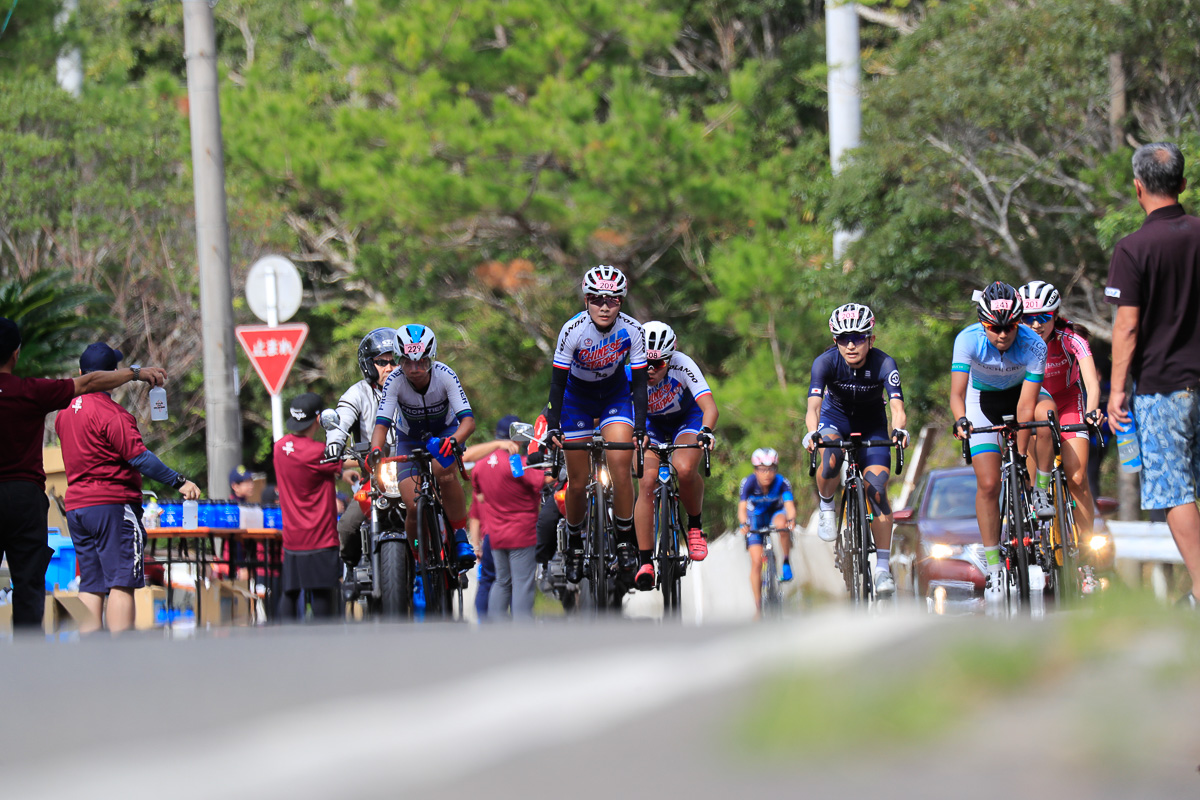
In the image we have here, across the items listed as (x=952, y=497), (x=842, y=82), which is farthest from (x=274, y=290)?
(x=842, y=82)

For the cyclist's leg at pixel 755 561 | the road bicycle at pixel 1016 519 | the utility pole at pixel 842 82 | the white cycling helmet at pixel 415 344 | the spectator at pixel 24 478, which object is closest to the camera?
the spectator at pixel 24 478

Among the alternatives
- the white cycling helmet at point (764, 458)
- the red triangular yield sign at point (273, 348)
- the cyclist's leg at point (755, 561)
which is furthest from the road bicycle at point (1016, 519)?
the white cycling helmet at point (764, 458)

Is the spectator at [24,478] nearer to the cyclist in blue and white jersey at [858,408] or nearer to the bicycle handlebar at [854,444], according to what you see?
the bicycle handlebar at [854,444]

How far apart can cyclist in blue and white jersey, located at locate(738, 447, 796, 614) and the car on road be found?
1.84 m

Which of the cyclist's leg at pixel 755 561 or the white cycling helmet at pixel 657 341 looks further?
the cyclist's leg at pixel 755 561

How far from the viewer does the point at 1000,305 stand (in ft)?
34.4

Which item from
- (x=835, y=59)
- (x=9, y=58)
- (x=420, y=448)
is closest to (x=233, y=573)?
(x=420, y=448)

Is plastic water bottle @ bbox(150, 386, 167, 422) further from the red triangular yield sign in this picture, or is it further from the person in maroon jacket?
the red triangular yield sign

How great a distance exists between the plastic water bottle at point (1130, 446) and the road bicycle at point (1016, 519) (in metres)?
2.26

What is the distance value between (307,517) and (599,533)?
123 inches

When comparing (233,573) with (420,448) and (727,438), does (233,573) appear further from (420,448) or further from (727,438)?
(727,438)

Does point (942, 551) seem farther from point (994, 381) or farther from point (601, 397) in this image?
point (601, 397)

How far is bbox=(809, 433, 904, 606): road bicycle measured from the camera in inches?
466

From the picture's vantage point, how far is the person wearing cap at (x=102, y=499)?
10594 millimetres
